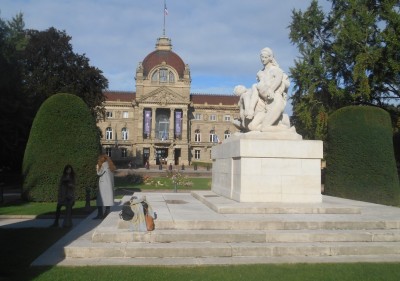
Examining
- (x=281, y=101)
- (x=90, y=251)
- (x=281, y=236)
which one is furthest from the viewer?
(x=281, y=101)

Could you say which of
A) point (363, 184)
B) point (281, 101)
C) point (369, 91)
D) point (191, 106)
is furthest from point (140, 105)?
point (281, 101)

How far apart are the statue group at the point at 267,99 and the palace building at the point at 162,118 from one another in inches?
2615

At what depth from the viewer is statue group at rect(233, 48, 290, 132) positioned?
11.2 metres

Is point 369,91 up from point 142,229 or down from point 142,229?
up

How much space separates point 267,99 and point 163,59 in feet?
249

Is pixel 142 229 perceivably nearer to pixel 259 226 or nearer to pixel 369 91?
pixel 259 226

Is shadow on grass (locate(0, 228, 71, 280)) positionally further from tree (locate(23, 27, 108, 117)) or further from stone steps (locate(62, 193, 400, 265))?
tree (locate(23, 27, 108, 117))

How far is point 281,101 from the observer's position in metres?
11.3

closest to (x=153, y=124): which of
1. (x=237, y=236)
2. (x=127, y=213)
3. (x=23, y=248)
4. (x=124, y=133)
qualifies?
(x=124, y=133)

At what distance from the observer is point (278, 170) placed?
1051cm

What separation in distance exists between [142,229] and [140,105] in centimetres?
7497

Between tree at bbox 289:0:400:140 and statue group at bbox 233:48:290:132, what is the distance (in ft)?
53.7

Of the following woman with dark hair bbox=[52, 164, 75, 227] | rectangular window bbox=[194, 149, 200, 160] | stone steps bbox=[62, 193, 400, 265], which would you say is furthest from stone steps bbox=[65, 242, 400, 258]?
rectangular window bbox=[194, 149, 200, 160]

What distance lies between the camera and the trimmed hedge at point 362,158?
17.6 metres
